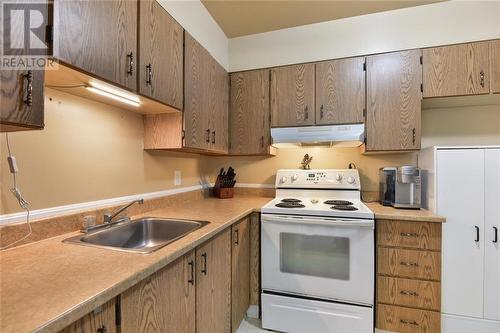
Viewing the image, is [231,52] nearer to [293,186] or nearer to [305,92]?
[305,92]

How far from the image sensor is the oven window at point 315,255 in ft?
5.79

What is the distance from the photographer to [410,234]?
1.71m

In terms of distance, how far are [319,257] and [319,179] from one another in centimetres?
80

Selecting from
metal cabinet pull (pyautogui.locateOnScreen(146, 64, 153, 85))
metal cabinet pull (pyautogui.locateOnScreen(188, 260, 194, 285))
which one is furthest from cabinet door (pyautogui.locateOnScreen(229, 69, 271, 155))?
metal cabinet pull (pyautogui.locateOnScreen(188, 260, 194, 285))

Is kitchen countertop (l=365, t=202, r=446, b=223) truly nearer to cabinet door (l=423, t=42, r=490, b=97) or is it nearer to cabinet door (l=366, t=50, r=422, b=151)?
cabinet door (l=366, t=50, r=422, b=151)

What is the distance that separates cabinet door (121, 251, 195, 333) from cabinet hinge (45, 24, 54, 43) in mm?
943

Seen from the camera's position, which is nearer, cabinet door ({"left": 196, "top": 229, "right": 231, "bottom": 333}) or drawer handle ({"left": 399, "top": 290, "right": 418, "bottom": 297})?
cabinet door ({"left": 196, "top": 229, "right": 231, "bottom": 333})

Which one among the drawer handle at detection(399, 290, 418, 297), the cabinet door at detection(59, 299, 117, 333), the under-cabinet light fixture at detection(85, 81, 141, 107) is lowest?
the drawer handle at detection(399, 290, 418, 297)

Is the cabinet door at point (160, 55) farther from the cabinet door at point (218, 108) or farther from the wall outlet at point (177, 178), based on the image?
the wall outlet at point (177, 178)

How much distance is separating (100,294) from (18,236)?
687mm

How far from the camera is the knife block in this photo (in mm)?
2525

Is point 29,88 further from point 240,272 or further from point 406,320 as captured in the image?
point 406,320

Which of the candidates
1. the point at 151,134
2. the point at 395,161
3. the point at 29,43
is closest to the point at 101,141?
the point at 151,134

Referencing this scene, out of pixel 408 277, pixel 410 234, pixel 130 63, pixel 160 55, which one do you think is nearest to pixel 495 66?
pixel 410 234
